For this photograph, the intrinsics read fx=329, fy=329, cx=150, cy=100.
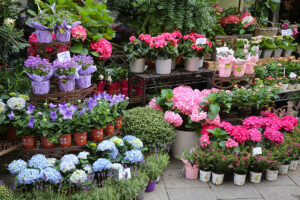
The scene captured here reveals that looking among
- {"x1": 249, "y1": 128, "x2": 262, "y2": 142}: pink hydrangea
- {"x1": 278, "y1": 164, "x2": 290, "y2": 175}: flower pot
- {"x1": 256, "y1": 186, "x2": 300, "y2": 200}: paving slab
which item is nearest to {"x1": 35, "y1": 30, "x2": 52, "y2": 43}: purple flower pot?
{"x1": 249, "y1": 128, "x2": 262, "y2": 142}: pink hydrangea

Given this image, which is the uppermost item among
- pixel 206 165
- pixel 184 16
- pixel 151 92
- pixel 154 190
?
pixel 184 16

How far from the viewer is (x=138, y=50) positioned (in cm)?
432

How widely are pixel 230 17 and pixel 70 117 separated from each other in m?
3.45

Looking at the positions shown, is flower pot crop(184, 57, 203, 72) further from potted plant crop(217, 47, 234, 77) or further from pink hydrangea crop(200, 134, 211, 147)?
pink hydrangea crop(200, 134, 211, 147)

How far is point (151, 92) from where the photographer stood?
193 inches

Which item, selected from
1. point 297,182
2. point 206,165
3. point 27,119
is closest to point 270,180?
point 297,182

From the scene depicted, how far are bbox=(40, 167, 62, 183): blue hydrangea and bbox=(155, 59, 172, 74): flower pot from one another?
206 centimetres

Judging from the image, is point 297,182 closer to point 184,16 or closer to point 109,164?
point 109,164

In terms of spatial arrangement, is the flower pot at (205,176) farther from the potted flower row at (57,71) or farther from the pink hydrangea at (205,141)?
the potted flower row at (57,71)

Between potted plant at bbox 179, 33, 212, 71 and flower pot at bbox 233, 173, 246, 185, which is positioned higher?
potted plant at bbox 179, 33, 212, 71

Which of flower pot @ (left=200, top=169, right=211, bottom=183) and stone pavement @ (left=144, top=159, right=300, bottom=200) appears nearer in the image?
stone pavement @ (left=144, top=159, right=300, bottom=200)

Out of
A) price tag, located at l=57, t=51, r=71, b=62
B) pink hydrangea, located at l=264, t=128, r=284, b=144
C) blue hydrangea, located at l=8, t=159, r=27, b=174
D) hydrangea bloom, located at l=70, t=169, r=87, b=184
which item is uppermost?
price tag, located at l=57, t=51, r=71, b=62

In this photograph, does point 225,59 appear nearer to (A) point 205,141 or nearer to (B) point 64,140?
(A) point 205,141

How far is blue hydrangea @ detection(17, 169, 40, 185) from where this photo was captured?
2855 mm
